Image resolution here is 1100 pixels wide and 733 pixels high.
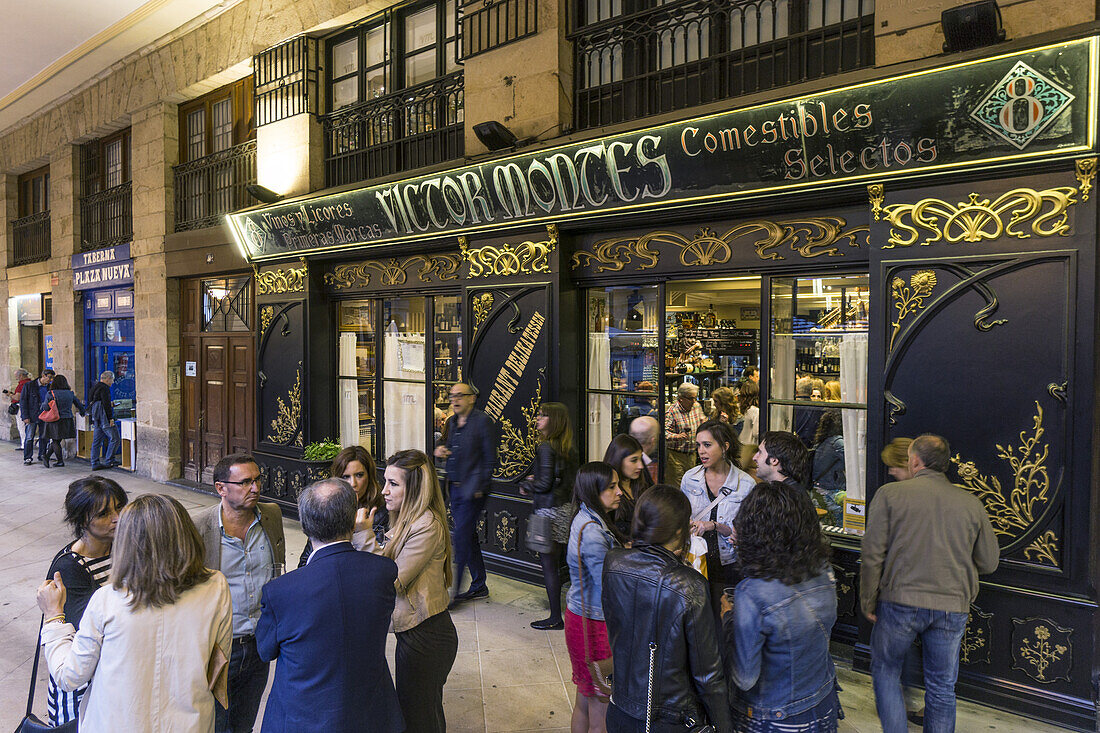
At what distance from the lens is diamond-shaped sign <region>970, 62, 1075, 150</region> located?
150 inches

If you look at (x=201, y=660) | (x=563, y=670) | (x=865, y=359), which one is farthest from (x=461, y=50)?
(x=201, y=660)

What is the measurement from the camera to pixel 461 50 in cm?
711

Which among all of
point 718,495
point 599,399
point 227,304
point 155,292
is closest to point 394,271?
point 599,399

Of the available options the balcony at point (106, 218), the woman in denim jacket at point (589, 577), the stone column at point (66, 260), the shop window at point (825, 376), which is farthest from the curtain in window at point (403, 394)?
the stone column at point (66, 260)

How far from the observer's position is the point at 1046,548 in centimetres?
411

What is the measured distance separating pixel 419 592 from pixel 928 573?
2.58 metres

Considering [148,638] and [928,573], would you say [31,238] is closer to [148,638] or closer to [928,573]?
[148,638]

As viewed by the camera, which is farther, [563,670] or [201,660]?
[563,670]

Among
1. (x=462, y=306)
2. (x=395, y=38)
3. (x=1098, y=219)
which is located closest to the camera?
(x=1098, y=219)

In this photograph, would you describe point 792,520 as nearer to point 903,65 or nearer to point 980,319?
point 980,319

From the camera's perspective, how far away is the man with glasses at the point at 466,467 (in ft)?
18.8

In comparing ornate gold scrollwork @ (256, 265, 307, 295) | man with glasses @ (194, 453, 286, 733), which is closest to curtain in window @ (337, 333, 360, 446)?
ornate gold scrollwork @ (256, 265, 307, 295)

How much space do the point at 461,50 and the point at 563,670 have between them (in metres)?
5.99

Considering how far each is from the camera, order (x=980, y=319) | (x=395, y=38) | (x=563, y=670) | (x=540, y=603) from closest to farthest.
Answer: (x=980, y=319) → (x=563, y=670) → (x=540, y=603) → (x=395, y=38)
